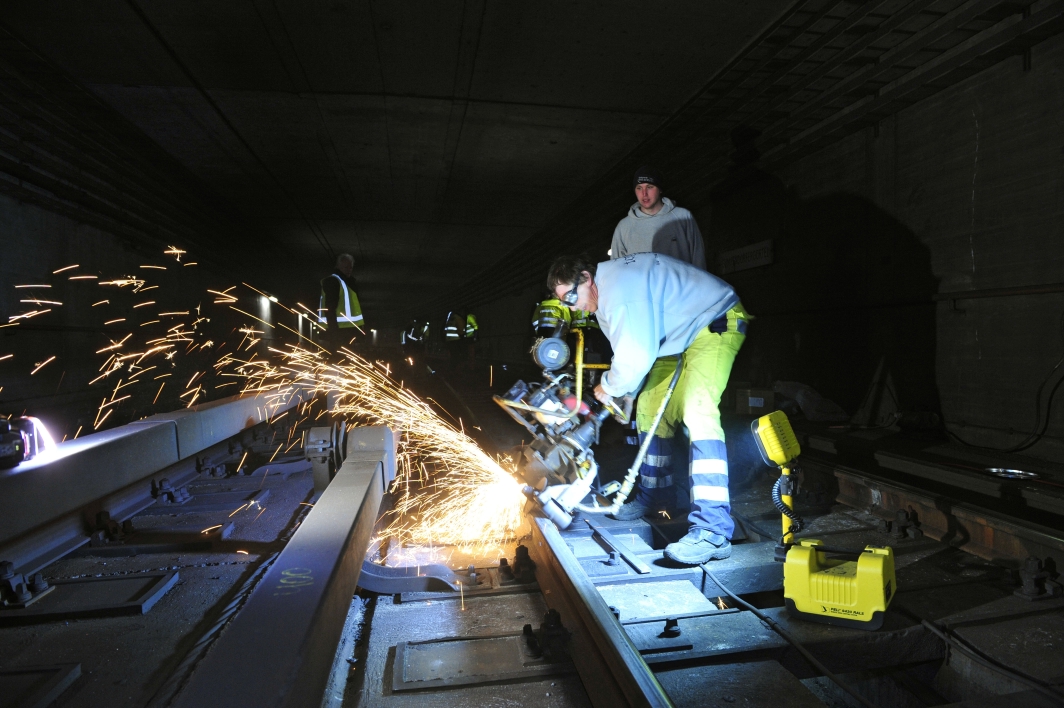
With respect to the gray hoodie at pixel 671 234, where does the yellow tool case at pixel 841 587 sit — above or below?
below

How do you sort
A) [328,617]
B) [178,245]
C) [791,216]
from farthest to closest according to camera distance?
[178,245] → [791,216] → [328,617]

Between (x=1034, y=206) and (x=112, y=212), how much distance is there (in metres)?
10.7

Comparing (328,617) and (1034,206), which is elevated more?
(1034,206)

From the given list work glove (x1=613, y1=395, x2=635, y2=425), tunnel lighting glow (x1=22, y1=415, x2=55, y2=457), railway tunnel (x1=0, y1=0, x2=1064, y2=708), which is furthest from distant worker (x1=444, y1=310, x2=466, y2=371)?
tunnel lighting glow (x1=22, y1=415, x2=55, y2=457)

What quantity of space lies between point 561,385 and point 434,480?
2588 millimetres

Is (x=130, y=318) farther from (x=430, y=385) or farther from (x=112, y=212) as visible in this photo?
(x=430, y=385)

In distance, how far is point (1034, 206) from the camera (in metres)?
4.39

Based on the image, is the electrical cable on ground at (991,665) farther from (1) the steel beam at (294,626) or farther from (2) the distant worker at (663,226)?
(2) the distant worker at (663,226)

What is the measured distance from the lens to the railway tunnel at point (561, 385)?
2336 millimetres

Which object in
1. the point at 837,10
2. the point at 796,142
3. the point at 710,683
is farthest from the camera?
the point at 796,142

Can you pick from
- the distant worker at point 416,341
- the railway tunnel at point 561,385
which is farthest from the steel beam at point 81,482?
the distant worker at point 416,341

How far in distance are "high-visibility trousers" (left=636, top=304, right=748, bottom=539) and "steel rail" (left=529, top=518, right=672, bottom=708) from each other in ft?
3.38

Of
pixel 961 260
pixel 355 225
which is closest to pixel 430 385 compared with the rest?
pixel 355 225

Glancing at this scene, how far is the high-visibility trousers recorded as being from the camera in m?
3.46
